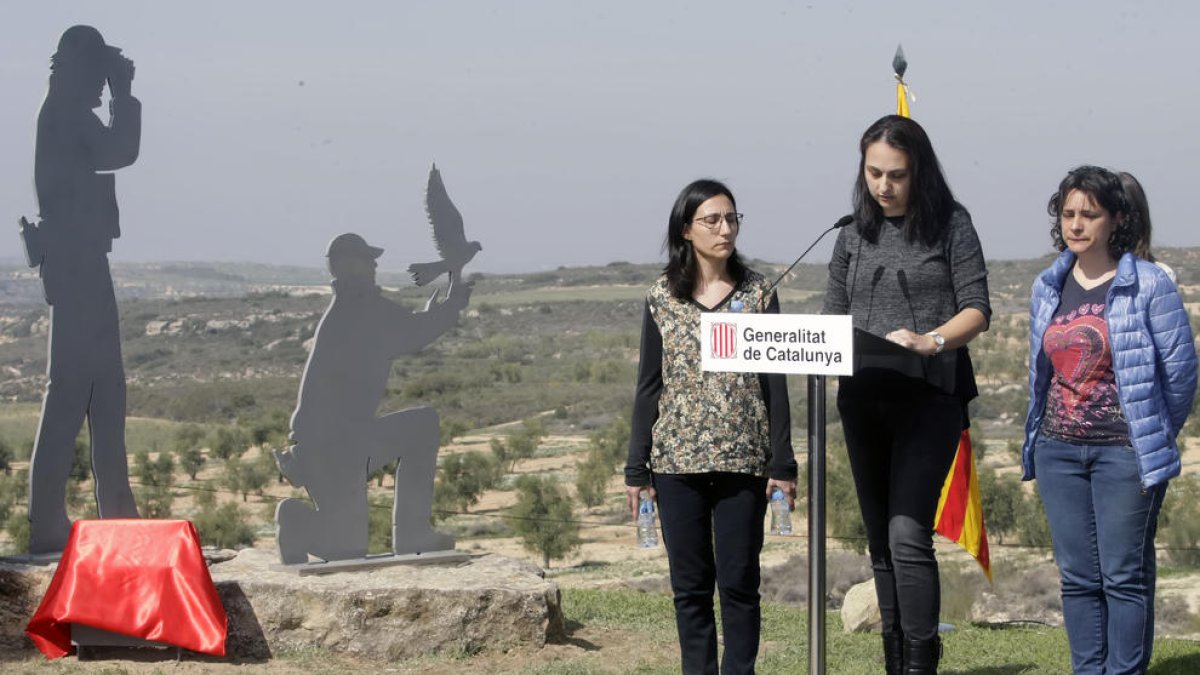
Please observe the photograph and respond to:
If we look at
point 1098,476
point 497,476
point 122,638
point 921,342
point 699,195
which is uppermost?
point 699,195

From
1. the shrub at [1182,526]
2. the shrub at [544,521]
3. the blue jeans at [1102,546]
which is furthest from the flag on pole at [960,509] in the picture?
the shrub at [544,521]

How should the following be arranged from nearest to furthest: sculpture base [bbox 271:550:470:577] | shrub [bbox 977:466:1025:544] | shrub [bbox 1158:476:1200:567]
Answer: sculpture base [bbox 271:550:470:577] < shrub [bbox 1158:476:1200:567] < shrub [bbox 977:466:1025:544]

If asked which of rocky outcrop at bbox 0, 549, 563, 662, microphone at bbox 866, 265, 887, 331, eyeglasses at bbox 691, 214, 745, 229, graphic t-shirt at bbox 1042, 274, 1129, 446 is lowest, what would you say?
rocky outcrop at bbox 0, 549, 563, 662

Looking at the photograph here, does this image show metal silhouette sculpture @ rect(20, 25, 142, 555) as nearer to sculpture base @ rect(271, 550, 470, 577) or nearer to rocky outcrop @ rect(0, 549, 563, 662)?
rocky outcrop @ rect(0, 549, 563, 662)

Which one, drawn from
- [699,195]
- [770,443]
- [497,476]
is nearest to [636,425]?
[770,443]

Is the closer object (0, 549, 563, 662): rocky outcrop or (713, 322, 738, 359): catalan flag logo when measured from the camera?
(713, 322, 738, 359): catalan flag logo

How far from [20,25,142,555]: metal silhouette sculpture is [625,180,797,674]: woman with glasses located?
384 centimetres

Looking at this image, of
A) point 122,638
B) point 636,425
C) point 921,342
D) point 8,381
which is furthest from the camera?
point 8,381

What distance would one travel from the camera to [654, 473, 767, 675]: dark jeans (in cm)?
486

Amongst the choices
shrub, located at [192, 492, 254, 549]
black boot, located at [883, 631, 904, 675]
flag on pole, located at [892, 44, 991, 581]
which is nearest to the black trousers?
black boot, located at [883, 631, 904, 675]

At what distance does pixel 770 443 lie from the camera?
4.89 meters

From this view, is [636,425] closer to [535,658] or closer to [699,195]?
[699,195]

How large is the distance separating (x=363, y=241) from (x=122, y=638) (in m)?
2.22

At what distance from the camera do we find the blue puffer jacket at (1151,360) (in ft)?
15.9
